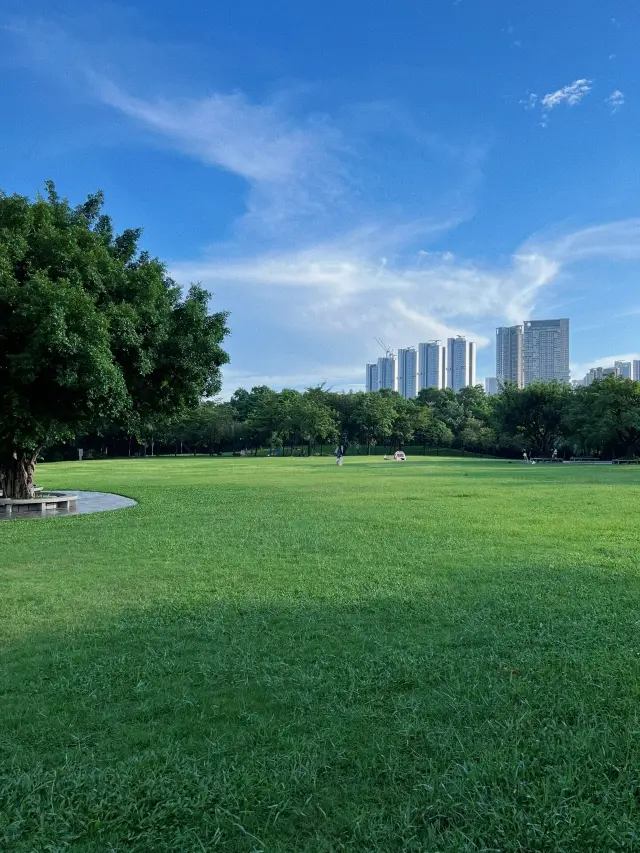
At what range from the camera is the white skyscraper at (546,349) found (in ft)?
340

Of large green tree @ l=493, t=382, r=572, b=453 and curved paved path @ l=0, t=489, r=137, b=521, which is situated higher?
large green tree @ l=493, t=382, r=572, b=453

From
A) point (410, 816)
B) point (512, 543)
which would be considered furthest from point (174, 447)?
point (410, 816)

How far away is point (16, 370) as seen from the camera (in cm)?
1086

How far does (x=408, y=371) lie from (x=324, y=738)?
128448 millimetres

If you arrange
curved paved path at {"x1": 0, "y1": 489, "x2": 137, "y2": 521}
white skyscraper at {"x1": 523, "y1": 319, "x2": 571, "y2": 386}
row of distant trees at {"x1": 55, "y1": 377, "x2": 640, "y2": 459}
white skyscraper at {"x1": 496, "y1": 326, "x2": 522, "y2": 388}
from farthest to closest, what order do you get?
white skyscraper at {"x1": 496, "y1": 326, "x2": 522, "y2": 388}
white skyscraper at {"x1": 523, "y1": 319, "x2": 571, "y2": 386}
row of distant trees at {"x1": 55, "y1": 377, "x2": 640, "y2": 459}
curved paved path at {"x1": 0, "y1": 489, "x2": 137, "y2": 521}

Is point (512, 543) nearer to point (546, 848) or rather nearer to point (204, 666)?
point (204, 666)

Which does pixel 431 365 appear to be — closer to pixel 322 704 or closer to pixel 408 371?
pixel 408 371

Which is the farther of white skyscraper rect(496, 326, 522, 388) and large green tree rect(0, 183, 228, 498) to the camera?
white skyscraper rect(496, 326, 522, 388)

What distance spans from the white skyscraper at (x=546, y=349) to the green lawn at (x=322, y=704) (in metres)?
104

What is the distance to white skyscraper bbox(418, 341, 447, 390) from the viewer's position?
12569 cm

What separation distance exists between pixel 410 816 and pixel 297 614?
284 cm

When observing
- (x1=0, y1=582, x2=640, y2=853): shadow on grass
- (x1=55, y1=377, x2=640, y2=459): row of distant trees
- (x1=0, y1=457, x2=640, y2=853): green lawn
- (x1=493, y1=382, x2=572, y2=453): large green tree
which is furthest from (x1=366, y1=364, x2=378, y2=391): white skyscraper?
(x1=0, y1=582, x2=640, y2=853): shadow on grass

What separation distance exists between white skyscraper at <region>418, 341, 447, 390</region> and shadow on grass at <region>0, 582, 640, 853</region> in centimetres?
12373

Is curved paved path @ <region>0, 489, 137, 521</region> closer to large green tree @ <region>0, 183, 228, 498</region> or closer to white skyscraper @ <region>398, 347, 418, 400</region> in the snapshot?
large green tree @ <region>0, 183, 228, 498</region>
